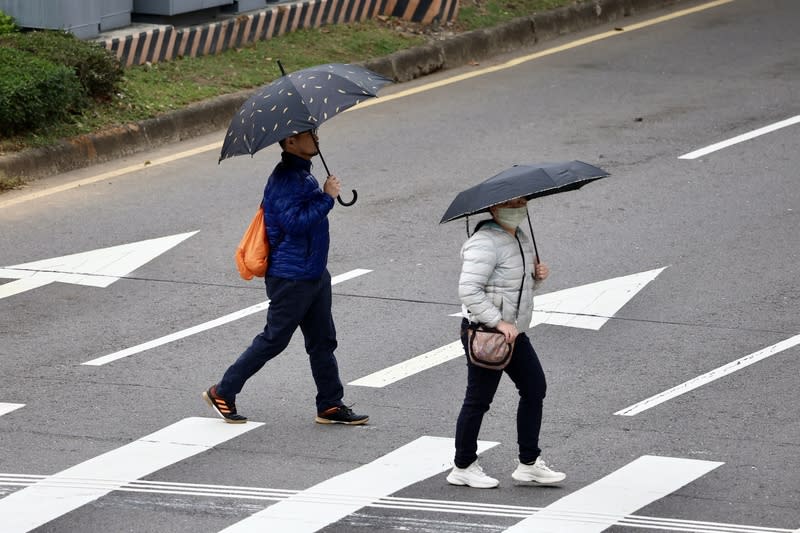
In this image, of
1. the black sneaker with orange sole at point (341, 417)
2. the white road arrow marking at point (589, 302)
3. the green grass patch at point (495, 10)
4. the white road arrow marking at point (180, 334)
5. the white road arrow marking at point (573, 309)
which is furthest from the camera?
the green grass patch at point (495, 10)

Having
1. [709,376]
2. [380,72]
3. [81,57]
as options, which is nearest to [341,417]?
[709,376]

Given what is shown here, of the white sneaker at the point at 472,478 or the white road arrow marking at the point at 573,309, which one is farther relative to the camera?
the white road arrow marking at the point at 573,309

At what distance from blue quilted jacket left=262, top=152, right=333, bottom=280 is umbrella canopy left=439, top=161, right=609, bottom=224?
3.23 ft

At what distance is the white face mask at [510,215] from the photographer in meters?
7.15

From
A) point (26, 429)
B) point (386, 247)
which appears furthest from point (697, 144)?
point (26, 429)

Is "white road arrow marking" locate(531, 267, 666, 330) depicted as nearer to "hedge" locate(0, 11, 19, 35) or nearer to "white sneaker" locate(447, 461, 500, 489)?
"white sneaker" locate(447, 461, 500, 489)

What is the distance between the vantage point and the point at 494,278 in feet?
23.6

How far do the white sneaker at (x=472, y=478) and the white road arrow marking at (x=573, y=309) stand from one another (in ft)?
5.25

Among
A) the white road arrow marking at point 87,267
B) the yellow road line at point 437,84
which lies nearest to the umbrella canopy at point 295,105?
the white road arrow marking at point 87,267

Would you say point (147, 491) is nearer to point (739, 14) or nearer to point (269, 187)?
point (269, 187)

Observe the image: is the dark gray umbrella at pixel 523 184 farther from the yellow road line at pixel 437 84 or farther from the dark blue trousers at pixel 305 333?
the yellow road line at pixel 437 84

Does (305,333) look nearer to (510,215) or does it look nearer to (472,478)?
(472,478)

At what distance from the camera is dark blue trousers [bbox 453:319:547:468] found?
7305 millimetres

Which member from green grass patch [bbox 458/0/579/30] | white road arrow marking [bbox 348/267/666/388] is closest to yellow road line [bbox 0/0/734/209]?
green grass patch [bbox 458/0/579/30]
